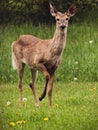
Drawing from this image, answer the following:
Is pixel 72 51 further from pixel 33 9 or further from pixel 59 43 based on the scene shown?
pixel 59 43

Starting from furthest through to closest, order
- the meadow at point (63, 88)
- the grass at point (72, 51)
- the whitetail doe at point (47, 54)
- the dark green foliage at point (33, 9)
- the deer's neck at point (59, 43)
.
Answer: the dark green foliage at point (33, 9) < the grass at point (72, 51) < the deer's neck at point (59, 43) < the whitetail doe at point (47, 54) < the meadow at point (63, 88)

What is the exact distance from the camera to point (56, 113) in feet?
29.8

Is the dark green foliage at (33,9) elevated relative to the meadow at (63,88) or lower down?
lower down

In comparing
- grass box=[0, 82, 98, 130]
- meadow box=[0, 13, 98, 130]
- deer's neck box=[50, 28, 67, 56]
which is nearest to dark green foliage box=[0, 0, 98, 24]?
meadow box=[0, 13, 98, 130]

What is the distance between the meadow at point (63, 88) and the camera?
336 inches

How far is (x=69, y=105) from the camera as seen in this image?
34.1ft

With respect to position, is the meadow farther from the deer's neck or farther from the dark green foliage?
the deer's neck

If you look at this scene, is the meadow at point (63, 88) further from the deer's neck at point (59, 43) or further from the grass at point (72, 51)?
the deer's neck at point (59, 43)

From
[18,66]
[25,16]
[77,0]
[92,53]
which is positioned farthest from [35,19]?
[18,66]

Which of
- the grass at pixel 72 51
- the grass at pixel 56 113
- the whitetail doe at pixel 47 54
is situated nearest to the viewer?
the grass at pixel 56 113

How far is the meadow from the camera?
8523 millimetres

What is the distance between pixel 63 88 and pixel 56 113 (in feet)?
14.4

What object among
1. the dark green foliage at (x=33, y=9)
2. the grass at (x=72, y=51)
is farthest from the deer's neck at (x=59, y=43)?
the dark green foliage at (x=33, y=9)

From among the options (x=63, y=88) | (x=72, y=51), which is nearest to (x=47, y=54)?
(x=63, y=88)
